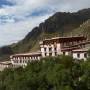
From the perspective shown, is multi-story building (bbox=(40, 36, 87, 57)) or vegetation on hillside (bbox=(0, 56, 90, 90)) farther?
multi-story building (bbox=(40, 36, 87, 57))

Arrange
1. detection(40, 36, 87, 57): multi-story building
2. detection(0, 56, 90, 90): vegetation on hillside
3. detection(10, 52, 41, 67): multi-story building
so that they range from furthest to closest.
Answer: detection(10, 52, 41, 67): multi-story building
detection(40, 36, 87, 57): multi-story building
detection(0, 56, 90, 90): vegetation on hillside

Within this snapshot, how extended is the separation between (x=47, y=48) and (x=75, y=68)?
43682mm

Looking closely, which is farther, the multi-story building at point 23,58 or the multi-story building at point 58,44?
the multi-story building at point 23,58

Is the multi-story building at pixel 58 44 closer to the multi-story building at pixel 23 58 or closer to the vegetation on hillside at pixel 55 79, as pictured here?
the multi-story building at pixel 23 58

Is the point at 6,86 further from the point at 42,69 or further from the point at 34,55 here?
the point at 34,55

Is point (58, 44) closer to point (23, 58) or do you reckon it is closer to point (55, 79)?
point (23, 58)

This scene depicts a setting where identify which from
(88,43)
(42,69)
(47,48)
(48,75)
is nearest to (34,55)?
(47,48)

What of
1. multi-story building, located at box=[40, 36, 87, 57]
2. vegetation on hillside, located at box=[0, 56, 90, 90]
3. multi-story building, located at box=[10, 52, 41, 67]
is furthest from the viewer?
multi-story building, located at box=[10, 52, 41, 67]

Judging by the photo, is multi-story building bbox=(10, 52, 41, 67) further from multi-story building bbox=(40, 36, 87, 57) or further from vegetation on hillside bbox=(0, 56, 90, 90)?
vegetation on hillside bbox=(0, 56, 90, 90)

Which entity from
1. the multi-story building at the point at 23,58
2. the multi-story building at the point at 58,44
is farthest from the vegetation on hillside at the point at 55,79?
the multi-story building at the point at 23,58

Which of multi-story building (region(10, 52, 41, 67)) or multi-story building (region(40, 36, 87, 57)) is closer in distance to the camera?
multi-story building (region(40, 36, 87, 57))

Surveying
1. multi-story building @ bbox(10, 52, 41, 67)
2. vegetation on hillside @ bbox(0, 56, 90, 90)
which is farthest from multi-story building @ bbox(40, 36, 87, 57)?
vegetation on hillside @ bbox(0, 56, 90, 90)

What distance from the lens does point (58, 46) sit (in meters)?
86.6

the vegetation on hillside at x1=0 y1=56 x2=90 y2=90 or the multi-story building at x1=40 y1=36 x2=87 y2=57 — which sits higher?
the multi-story building at x1=40 y1=36 x2=87 y2=57
